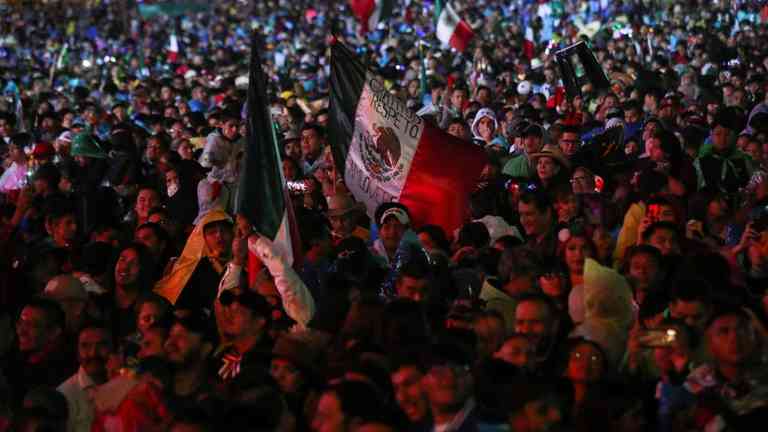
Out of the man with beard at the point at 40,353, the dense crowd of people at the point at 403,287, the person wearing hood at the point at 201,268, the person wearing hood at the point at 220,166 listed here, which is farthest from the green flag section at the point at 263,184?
the person wearing hood at the point at 220,166

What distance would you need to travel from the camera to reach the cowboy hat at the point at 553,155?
10.6 metres

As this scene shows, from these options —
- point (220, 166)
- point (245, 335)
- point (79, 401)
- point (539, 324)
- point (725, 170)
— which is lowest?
point (79, 401)

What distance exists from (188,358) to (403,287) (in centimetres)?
112

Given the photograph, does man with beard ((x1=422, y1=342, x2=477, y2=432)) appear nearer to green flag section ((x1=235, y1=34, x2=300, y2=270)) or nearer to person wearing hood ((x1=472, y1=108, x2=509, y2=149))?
green flag section ((x1=235, y1=34, x2=300, y2=270))

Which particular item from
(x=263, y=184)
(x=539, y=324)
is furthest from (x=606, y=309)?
(x=263, y=184)

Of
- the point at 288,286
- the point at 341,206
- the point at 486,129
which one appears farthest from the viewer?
the point at 486,129

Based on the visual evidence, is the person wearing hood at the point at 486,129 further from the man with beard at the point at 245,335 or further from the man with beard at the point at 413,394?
the man with beard at the point at 413,394

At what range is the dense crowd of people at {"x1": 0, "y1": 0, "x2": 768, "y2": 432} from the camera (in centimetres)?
590

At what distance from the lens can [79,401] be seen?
6883 millimetres

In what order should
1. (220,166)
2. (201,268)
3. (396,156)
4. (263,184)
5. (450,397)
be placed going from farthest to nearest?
(220,166), (396,156), (201,268), (263,184), (450,397)

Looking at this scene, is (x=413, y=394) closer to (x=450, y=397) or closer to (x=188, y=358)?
(x=450, y=397)

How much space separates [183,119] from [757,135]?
7.27 m

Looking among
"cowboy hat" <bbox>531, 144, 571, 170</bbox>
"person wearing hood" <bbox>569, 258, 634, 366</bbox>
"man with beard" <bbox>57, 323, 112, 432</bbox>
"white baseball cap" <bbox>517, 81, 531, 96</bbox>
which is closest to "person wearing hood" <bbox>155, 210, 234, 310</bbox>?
"man with beard" <bbox>57, 323, 112, 432</bbox>

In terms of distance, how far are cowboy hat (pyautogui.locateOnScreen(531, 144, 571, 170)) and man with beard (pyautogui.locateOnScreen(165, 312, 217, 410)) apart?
400 centimetres
